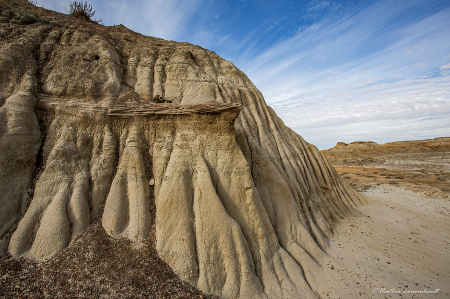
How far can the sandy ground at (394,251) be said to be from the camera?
6.50m

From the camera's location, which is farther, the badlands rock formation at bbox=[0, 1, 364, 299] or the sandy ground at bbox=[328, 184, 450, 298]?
the sandy ground at bbox=[328, 184, 450, 298]

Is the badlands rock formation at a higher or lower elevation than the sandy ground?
higher

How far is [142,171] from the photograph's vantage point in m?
7.11

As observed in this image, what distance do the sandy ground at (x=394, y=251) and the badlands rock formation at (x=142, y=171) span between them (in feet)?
2.95

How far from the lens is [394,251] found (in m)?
8.36

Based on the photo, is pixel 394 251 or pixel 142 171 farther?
pixel 394 251

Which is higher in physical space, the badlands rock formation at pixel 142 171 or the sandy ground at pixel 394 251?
the badlands rock formation at pixel 142 171

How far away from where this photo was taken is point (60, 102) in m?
7.52

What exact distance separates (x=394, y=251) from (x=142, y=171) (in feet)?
34.6

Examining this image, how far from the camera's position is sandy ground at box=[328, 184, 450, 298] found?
6.50 meters

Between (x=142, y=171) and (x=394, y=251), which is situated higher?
(x=142, y=171)

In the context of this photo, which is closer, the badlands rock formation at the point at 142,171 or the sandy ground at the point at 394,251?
the badlands rock formation at the point at 142,171

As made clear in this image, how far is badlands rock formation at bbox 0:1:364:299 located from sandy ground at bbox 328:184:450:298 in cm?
90

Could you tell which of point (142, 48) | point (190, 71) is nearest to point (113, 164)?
point (190, 71)
